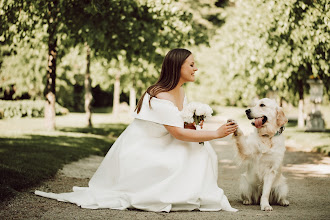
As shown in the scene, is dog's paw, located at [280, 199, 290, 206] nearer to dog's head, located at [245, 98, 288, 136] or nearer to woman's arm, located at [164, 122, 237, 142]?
dog's head, located at [245, 98, 288, 136]

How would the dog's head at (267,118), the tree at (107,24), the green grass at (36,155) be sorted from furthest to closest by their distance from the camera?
the tree at (107,24) → the green grass at (36,155) → the dog's head at (267,118)

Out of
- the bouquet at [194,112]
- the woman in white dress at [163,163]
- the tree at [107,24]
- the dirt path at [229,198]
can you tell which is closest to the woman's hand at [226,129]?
the woman in white dress at [163,163]

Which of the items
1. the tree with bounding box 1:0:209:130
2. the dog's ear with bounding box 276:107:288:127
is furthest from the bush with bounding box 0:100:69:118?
the dog's ear with bounding box 276:107:288:127

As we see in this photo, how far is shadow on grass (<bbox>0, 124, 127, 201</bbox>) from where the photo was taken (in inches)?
263

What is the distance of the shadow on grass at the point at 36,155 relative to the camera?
669cm

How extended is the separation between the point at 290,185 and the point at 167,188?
135 inches

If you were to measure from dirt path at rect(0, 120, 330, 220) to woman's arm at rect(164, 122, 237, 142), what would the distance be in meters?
0.89

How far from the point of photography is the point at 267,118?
5.91 metres

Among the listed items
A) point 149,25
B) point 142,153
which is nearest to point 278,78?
point 149,25

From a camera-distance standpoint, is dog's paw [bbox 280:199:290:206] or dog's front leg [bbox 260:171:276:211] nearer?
dog's front leg [bbox 260:171:276:211]

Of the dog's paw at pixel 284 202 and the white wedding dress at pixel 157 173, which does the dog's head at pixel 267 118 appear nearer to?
the white wedding dress at pixel 157 173

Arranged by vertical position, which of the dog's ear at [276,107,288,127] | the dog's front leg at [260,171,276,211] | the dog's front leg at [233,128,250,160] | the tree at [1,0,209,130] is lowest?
the dog's front leg at [260,171,276,211]

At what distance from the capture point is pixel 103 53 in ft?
47.0

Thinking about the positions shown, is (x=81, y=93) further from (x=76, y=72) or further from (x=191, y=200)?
(x=191, y=200)
